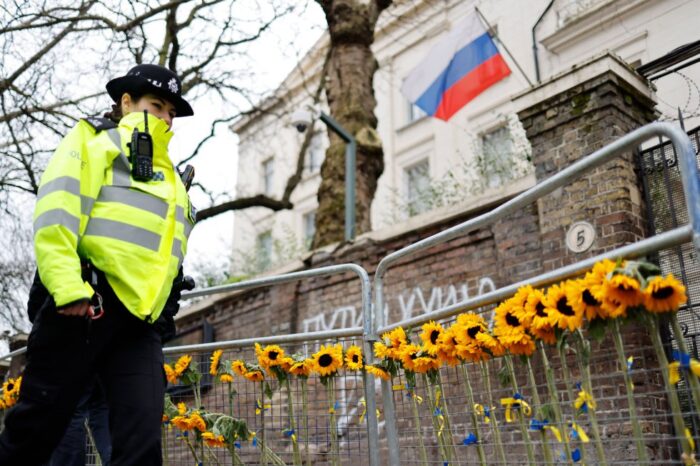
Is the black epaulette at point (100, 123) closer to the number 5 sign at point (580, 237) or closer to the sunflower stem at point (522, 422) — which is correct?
the sunflower stem at point (522, 422)

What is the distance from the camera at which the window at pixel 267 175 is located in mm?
27109

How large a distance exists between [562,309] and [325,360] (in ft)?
5.02

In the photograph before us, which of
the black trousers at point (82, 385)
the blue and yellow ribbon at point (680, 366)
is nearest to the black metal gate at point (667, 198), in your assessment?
the blue and yellow ribbon at point (680, 366)

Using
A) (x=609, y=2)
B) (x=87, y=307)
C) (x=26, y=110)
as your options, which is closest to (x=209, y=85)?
(x=26, y=110)

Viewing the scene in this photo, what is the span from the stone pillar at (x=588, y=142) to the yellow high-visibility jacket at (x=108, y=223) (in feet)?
11.8

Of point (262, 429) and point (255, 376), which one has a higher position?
point (255, 376)

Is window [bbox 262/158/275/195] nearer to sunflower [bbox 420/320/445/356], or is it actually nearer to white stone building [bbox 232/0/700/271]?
white stone building [bbox 232/0/700/271]

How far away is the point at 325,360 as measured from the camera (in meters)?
3.67

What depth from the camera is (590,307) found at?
2.39m

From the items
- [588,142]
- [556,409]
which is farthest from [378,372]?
[588,142]

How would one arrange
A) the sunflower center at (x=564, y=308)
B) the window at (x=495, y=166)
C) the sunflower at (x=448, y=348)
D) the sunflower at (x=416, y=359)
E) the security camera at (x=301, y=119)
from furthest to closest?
the window at (x=495, y=166), the security camera at (x=301, y=119), the sunflower at (x=416, y=359), the sunflower at (x=448, y=348), the sunflower center at (x=564, y=308)

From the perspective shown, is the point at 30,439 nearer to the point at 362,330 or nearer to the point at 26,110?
the point at 362,330

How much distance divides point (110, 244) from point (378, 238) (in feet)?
17.4

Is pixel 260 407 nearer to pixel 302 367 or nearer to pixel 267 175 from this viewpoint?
pixel 302 367
